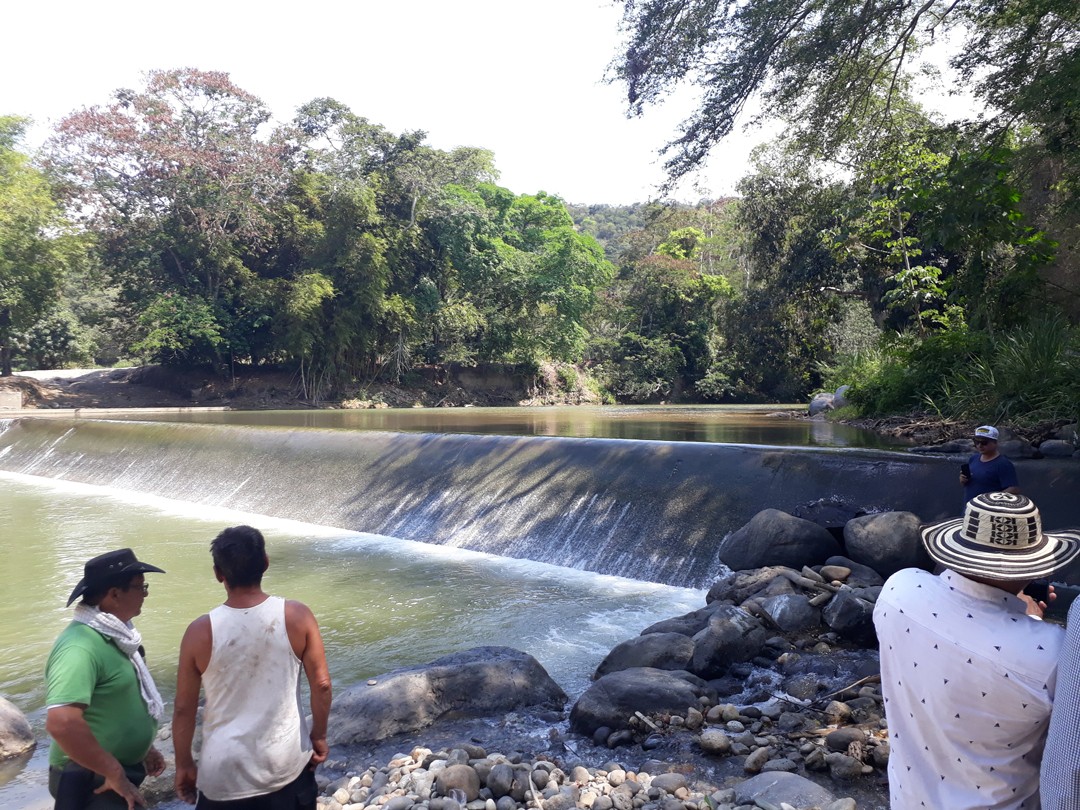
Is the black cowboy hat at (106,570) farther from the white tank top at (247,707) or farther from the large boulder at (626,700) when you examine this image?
the large boulder at (626,700)

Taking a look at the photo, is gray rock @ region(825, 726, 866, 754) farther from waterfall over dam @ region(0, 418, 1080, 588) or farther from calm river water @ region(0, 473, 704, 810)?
waterfall over dam @ region(0, 418, 1080, 588)

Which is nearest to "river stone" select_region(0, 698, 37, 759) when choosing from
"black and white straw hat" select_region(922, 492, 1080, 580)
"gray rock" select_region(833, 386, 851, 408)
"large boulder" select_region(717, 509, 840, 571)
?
"black and white straw hat" select_region(922, 492, 1080, 580)

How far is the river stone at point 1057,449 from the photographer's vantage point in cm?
891

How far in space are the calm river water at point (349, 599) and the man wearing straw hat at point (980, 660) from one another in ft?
13.8

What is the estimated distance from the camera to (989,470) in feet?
18.8

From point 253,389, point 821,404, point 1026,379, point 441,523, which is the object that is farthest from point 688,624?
point 253,389

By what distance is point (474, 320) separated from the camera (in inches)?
1280

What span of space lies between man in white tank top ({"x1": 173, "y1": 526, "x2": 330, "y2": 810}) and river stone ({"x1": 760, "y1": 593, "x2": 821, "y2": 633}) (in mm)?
4574

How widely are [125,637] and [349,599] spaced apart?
19.3 ft

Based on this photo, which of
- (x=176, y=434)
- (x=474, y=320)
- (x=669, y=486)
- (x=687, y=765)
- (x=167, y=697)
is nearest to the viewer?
(x=687, y=765)

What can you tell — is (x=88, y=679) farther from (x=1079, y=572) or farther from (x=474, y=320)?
(x=474, y=320)

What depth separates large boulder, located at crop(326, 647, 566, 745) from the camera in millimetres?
5062

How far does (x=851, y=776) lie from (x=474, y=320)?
29.1 meters

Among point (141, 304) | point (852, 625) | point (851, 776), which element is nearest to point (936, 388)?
point (852, 625)
